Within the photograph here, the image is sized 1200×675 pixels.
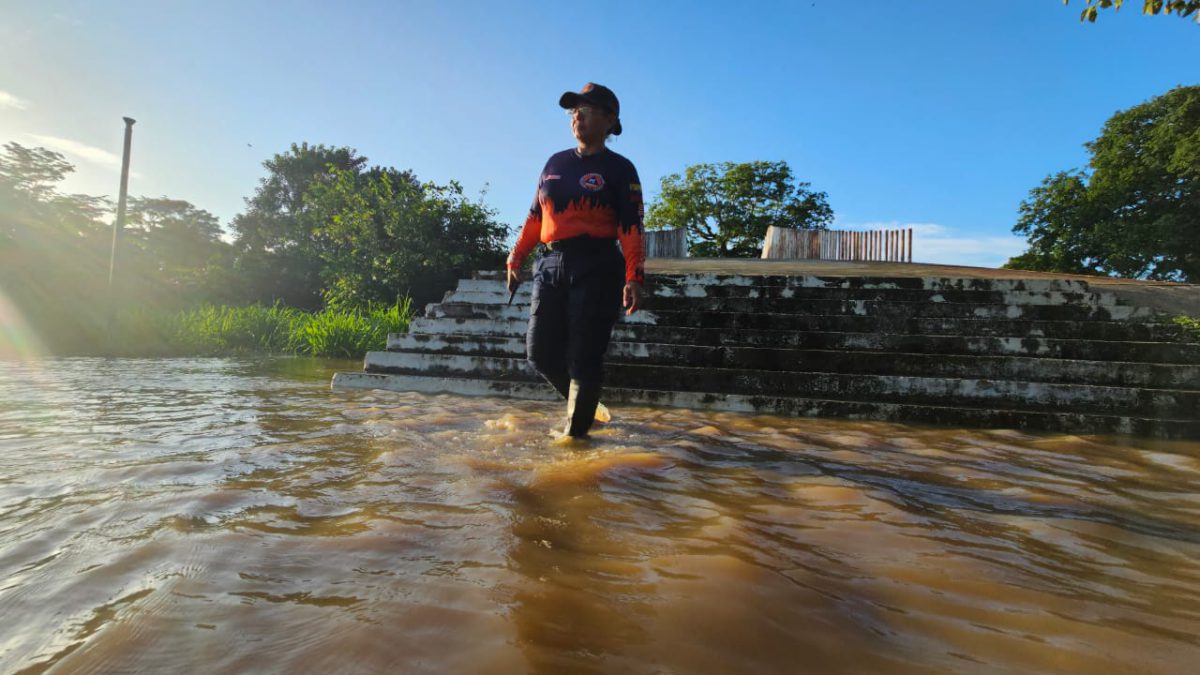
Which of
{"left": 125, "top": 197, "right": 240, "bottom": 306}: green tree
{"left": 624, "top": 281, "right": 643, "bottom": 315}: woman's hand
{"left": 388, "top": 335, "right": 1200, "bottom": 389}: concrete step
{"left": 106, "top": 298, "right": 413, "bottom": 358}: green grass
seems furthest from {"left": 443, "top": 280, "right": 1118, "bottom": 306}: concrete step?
{"left": 125, "top": 197, "right": 240, "bottom": 306}: green tree

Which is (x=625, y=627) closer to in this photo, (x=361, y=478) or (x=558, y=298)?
(x=361, y=478)

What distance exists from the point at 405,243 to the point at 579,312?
7.59 m

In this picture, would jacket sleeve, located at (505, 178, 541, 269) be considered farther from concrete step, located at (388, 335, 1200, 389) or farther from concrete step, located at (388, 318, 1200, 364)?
concrete step, located at (388, 318, 1200, 364)

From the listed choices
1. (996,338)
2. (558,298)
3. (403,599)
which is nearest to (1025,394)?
(996,338)

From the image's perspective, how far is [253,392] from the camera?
3.95 m

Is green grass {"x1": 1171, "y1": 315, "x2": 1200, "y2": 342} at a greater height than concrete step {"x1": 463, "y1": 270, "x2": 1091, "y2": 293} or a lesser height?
lesser

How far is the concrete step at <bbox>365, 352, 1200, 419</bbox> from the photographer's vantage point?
3412 millimetres

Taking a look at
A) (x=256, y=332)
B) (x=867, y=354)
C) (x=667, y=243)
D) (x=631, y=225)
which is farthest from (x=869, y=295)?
(x=667, y=243)

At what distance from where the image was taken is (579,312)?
269 centimetres

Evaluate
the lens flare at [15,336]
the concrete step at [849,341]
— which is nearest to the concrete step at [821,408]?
the concrete step at [849,341]

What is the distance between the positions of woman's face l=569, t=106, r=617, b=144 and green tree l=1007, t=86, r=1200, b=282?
96.3 feet

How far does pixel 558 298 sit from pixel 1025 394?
3135mm

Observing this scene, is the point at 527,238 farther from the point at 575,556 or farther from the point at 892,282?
the point at 892,282

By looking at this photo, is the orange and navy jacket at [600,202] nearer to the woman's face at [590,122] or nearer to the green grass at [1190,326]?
the woman's face at [590,122]
